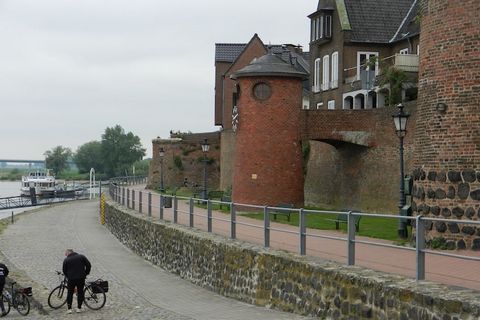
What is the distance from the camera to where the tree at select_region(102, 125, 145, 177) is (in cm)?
14738

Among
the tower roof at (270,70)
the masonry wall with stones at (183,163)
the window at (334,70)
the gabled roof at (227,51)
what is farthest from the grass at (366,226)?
the gabled roof at (227,51)

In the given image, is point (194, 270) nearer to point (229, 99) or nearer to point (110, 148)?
point (229, 99)

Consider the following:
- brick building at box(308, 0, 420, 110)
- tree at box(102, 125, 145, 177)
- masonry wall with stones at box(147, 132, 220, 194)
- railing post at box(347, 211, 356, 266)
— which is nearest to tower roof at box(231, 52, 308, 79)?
brick building at box(308, 0, 420, 110)

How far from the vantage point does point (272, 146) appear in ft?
95.3

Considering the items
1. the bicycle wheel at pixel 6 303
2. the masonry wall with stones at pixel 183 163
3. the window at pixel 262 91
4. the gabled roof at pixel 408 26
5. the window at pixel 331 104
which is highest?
the gabled roof at pixel 408 26

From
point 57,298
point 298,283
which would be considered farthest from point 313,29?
point 298,283

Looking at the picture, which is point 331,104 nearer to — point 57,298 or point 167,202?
point 167,202

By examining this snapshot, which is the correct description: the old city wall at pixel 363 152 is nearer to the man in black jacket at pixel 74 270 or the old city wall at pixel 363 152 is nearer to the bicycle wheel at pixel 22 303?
the man in black jacket at pixel 74 270

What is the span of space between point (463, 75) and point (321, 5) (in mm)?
28696

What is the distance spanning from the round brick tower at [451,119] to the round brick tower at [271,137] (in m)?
12.0

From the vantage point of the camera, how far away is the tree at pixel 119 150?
5802 inches

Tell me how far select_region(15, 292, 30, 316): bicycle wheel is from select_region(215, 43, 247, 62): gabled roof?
41.5 meters

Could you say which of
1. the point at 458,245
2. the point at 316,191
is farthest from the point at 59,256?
the point at 458,245

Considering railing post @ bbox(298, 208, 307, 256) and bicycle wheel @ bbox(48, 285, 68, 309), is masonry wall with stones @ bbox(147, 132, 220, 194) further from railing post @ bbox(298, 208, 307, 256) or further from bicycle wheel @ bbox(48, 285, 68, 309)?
railing post @ bbox(298, 208, 307, 256)
